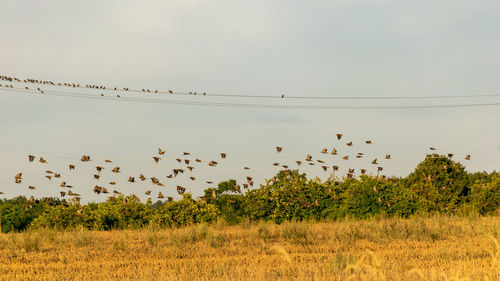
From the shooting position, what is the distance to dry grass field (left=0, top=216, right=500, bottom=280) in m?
11.7

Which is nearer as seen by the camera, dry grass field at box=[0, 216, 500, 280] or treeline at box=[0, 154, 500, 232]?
dry grass field at box=[0, 216, 500, 280]

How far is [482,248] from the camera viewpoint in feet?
51.8

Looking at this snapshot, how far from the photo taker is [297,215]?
28234mm

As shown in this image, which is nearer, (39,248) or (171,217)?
(39,248)

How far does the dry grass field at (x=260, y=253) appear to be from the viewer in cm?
1172

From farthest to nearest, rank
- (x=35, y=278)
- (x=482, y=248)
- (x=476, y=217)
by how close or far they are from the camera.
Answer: (x=476, y=217) → (x=482, y=248) → (x=35, y=278)

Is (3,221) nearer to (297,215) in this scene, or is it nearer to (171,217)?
(171,217)

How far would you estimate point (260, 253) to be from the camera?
16359 millimetres

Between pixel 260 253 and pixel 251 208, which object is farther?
pixel 251 208

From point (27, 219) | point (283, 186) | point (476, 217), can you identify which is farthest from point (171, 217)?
point (476, 217)

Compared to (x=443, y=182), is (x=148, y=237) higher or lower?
lower

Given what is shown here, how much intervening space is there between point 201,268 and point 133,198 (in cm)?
1607

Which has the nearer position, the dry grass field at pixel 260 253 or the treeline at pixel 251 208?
the dry grass field at pixel 260 253

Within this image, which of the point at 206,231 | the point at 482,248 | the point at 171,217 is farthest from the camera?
the point at 171,217
